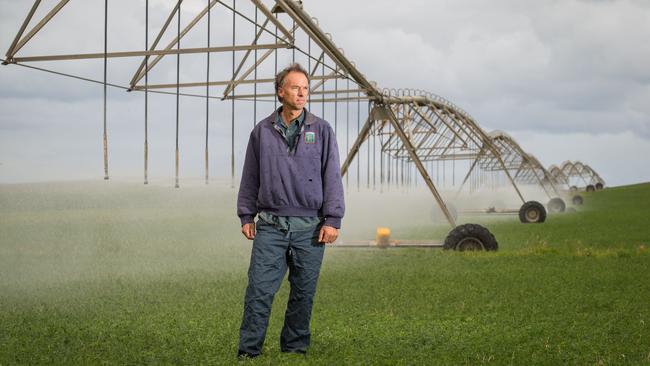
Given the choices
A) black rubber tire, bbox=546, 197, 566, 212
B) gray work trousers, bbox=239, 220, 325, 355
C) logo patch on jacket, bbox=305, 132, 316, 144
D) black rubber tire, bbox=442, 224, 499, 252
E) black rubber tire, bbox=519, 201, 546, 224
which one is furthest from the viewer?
black rubber tire, bbox=546, 197, 566, 212

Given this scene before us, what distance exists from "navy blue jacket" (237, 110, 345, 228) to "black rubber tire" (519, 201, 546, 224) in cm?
2523

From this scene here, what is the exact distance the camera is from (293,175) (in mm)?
5461

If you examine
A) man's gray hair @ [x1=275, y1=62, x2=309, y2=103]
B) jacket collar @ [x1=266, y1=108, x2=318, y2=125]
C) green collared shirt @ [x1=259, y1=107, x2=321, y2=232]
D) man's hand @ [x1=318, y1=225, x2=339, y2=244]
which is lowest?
man's hand @ [x1=318, y1=225, x2=339, y2=244]

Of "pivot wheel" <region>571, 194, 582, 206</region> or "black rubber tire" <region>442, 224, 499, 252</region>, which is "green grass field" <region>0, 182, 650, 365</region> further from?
"pivot wheel" <region>571, 194, 582, 206</region>

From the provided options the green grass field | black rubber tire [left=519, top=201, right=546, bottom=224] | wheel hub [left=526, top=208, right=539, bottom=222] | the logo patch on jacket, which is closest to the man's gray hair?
the logo patch on jacket

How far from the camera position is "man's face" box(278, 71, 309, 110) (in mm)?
5480

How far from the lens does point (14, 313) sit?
831 centimetres

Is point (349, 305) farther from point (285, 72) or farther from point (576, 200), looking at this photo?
point (576, 200)

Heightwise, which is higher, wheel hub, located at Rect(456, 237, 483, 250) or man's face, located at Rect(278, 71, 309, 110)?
man's face, located at Rect(278, 71, 309, 110)

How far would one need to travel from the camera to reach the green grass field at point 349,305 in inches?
239

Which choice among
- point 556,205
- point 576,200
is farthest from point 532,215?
point 576,200

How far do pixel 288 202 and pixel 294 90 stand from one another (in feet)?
2.52

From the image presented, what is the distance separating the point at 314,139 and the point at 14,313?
4517 mm

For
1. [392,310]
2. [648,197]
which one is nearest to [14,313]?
[392,310]
